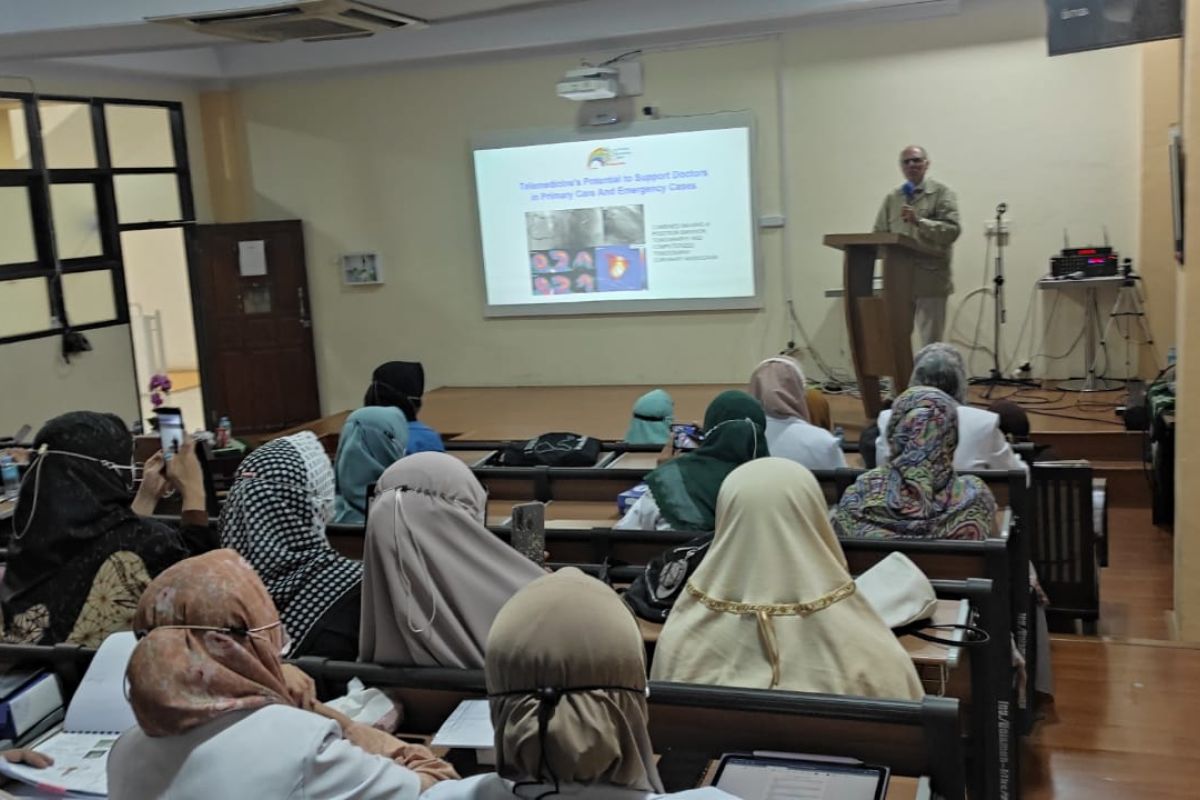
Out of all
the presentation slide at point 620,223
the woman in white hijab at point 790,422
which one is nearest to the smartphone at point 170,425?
the woman in white hijab at point 790,422

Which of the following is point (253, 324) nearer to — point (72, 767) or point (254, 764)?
point (72, 767)

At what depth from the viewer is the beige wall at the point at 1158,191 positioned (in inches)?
278

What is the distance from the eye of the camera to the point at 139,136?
8719 millimetres

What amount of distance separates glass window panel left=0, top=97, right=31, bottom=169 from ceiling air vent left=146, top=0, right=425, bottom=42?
2.27 m

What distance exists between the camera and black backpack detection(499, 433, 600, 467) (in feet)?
14.4

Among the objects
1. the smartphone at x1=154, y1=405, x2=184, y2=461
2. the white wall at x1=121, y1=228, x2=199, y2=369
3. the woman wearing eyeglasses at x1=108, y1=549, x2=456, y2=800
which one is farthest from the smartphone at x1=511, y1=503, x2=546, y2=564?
the white wall at x1=121, y1=228, x2=199, y2=369

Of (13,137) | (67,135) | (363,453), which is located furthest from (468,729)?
(67,135)

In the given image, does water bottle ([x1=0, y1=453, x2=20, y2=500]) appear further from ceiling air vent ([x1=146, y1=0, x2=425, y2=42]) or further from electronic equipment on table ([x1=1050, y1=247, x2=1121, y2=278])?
electronic equipment on table ([x1=1050, y1=247, x2=1121, y2=278])

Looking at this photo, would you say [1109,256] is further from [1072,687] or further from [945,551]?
[945,551]

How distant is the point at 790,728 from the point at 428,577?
801 millimetres

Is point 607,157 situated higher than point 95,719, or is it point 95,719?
point 607,157

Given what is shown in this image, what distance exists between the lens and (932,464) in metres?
3.11

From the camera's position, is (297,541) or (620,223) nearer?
(297,541)

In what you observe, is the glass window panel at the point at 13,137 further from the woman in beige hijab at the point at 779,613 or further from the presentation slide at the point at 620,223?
the woman in beige hijab at the point at 779,613
